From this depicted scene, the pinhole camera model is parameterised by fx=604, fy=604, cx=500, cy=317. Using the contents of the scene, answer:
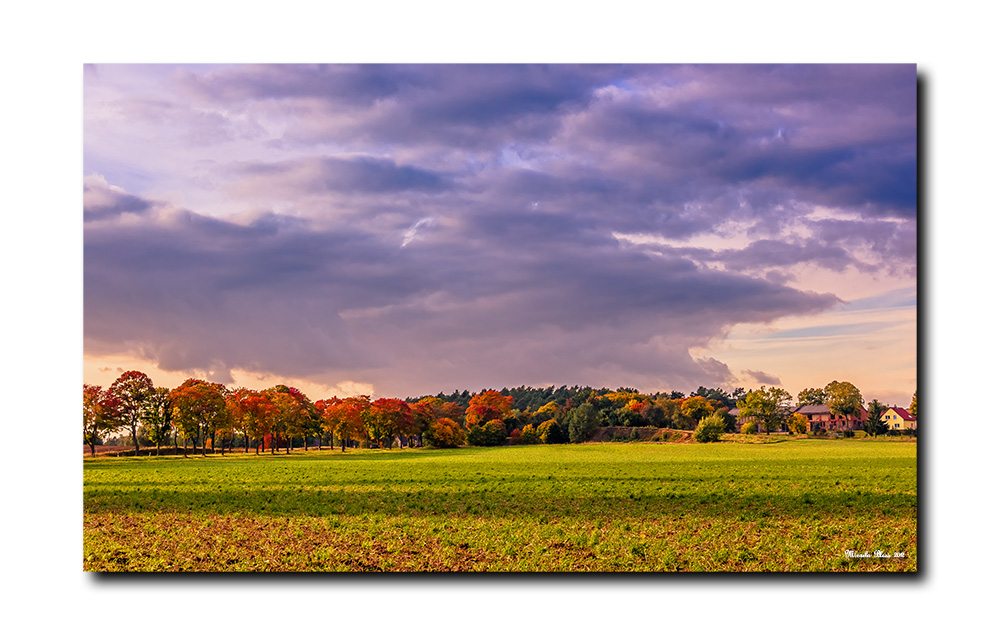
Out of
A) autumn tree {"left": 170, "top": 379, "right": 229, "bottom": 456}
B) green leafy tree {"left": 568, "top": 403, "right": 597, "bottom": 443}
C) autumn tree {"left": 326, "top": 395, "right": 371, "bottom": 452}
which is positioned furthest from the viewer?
green leafy tree {"left": 568, "top": 403, "right": 597, "bottom": 443}

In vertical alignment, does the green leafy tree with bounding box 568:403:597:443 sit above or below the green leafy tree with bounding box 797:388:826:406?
below

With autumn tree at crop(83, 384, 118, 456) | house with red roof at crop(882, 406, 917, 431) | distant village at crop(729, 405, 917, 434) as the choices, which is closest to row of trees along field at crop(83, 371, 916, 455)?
autumn tree at crop(83, 384, 118, 456)

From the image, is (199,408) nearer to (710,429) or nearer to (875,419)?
(710,429)

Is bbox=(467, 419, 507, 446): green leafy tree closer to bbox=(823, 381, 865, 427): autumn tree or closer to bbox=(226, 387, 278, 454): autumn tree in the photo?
bbox=(226, 387, 278, 454): autumn tree

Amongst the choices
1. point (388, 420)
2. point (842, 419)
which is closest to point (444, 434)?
point (388, 420)

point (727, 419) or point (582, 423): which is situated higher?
point (727, 419)
